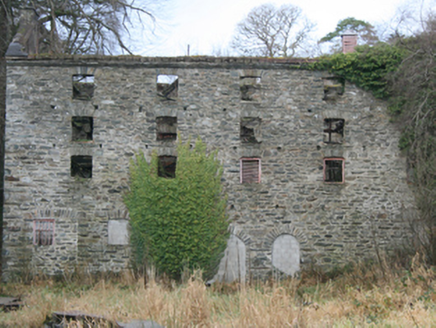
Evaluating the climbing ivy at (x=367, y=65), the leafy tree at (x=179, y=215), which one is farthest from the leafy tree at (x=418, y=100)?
the leafy tree at (x=179, y=215)

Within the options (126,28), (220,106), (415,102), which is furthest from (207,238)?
(126,28)

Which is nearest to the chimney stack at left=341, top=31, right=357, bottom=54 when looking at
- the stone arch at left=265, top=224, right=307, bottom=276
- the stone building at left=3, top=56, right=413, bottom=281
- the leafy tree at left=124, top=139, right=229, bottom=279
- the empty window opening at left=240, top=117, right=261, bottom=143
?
the stone building at left=3, top=56, right=413, bottom=281

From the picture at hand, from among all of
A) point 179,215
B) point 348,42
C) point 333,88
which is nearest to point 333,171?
point 333,88

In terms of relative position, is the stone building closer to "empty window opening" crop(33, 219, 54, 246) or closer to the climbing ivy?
"empty window opening" crop(33, 219, 54, 246)

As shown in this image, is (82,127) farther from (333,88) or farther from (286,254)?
(333,88)

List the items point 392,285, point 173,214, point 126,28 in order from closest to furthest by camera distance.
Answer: point 392,285
point 173,214
point 126,28

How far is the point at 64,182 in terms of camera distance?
542 inches

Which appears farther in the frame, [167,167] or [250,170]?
[167,167]

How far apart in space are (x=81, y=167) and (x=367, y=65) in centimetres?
979

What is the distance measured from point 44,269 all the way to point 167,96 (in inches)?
262

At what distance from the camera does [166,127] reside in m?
14.3

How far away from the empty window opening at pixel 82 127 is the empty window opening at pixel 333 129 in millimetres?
7741

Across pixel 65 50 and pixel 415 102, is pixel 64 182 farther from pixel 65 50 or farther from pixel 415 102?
pixel 415 102

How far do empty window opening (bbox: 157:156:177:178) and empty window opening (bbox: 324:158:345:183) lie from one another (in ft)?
16.2
